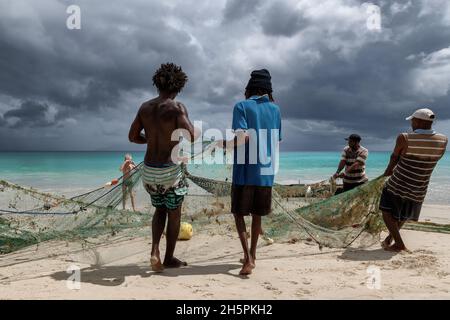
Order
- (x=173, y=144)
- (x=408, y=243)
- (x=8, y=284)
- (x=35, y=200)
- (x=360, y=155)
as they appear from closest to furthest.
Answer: (x=8, y=284)
(x=173, y=144)
(x=35, y=200)
(x=408, y=243)
(x=360, y=155)

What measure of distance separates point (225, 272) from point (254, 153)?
122cm

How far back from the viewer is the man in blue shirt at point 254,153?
3.84 meters

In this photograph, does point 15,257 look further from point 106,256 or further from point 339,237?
point 339,237

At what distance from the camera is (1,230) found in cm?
462

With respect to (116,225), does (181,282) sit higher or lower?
lower

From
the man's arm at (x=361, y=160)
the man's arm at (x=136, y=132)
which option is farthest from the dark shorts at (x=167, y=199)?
the man's arm at (x=361, y=160)

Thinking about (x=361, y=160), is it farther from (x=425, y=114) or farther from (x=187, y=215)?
(x=187, y=215)

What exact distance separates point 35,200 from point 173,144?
2223 millimetres

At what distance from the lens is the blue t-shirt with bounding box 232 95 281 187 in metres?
3.84

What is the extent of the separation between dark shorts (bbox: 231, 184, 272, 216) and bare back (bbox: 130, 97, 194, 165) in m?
0.72

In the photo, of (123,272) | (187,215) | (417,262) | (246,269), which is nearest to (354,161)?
(417,262)

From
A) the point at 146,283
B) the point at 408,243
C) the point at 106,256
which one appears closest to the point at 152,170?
the point at 146,283

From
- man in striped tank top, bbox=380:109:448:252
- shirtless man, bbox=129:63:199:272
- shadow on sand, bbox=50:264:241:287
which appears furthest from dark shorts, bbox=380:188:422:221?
shirtless man, bbox=129:63:199:272

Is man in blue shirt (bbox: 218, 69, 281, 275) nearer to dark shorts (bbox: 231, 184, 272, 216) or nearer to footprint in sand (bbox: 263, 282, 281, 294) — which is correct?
dark shorts (bbox: 231, 184, 272, 216)
